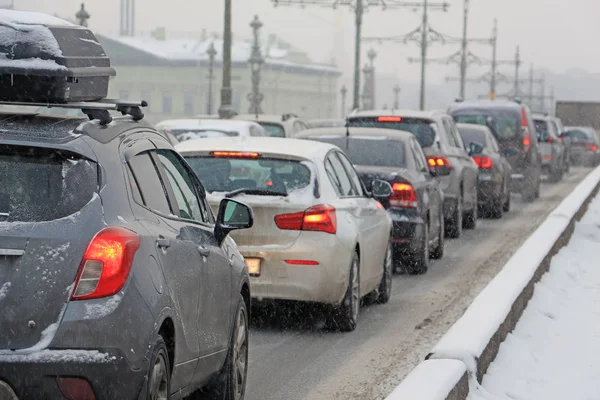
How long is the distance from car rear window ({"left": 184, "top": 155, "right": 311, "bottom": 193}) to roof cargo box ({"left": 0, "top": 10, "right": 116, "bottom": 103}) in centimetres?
457

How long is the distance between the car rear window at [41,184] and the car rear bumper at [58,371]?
20.7 inches

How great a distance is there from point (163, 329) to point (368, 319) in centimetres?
616

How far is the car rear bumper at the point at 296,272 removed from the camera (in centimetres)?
1052

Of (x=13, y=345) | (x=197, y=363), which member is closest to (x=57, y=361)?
(x=13, y=345)

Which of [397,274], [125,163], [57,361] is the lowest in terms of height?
[397,274]

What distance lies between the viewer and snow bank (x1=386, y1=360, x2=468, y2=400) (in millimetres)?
5824

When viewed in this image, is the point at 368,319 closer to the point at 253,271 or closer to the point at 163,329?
the point at 253,271

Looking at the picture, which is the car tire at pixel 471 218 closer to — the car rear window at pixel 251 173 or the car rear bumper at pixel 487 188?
the car rear bumper at pixel 487 188

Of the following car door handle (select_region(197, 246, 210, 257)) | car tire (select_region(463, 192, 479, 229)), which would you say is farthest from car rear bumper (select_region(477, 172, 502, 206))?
car door handle (select_region(197, 246, 210, 257))

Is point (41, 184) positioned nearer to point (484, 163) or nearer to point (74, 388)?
point (74, 388)

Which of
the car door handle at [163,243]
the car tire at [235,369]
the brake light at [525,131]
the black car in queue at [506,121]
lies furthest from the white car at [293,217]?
the brake light at [525,131]

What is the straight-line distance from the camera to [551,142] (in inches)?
1516

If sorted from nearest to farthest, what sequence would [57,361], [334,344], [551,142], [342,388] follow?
[57,361], [342,388], [334,344], [551,142]

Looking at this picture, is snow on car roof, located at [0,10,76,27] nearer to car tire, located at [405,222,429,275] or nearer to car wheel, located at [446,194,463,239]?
car tire, located at [405,222,429,275]
